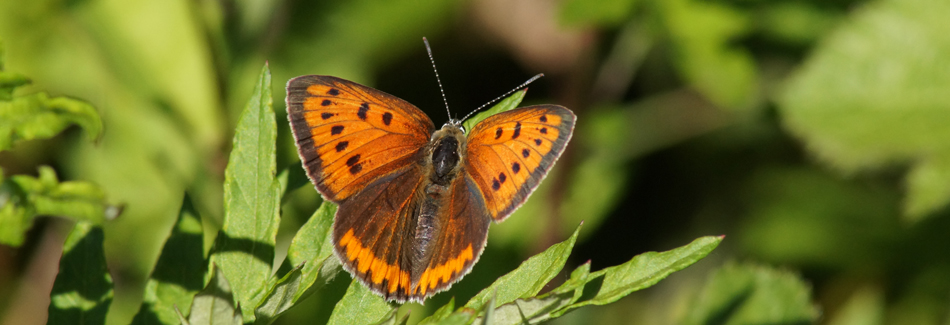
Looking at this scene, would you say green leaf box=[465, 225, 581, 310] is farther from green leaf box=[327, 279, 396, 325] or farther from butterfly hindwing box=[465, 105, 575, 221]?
butterfly hindwing box=[465, 105, 575, 221]

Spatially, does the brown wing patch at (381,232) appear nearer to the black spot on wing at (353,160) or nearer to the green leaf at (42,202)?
the black spot on wing at (353,160)

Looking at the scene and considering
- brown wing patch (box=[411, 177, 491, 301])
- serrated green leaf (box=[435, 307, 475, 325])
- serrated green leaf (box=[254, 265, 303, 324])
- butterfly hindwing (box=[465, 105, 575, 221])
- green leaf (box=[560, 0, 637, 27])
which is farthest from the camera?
green leaf (box=[560, 0, 637, 27])

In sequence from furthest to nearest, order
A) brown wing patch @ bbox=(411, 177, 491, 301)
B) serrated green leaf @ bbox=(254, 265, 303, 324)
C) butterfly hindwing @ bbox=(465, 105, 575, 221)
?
1. butterfly hindwing @ bbox=(465, 105, 575, 221)
2. brown wing patch @ bbox=(411, 177, 491, 301)
3. serrated green leaf @ bbox=(254, 265, 303, 324)

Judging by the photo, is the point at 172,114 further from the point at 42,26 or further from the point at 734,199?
the point at 734,199

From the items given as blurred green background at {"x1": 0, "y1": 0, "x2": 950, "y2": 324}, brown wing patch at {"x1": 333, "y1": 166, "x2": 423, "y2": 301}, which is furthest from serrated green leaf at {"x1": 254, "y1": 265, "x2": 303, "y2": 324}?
blurred green background at {"x1": 0, "y1": 0, "x2": 950, "y2": 324}

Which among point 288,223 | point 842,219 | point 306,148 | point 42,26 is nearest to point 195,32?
point 42,26

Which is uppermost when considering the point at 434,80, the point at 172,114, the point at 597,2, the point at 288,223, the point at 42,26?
the point at 597,2

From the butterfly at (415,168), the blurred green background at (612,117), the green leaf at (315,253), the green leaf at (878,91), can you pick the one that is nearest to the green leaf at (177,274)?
the green leaf at (315,253)
